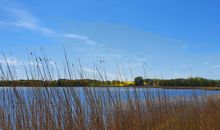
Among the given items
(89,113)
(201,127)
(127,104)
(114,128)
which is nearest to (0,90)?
(89,113)

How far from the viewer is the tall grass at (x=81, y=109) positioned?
3475 millimetres

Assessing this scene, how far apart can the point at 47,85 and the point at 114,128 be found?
1.15m

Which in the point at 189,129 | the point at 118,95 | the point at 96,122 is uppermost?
the point at 118,95

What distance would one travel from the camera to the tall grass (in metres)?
3.47

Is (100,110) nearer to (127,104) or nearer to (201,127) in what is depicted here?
(127,104)

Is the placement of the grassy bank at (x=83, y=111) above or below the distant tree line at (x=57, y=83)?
below

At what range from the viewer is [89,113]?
3941 mm

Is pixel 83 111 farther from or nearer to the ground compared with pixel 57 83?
nearer to the ground

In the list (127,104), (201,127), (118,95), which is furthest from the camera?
(201,127)

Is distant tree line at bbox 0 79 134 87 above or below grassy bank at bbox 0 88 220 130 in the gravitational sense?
above

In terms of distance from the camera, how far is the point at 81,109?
3746 mm

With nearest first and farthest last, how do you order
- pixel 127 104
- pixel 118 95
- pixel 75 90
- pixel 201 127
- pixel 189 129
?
pixel 75 90 → pixel 118 95 → pixel 127 104 → pixel 201 127 → pixel 189 129

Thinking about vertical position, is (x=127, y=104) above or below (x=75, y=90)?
below

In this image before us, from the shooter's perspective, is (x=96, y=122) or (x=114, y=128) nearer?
(x=96, y=122)
